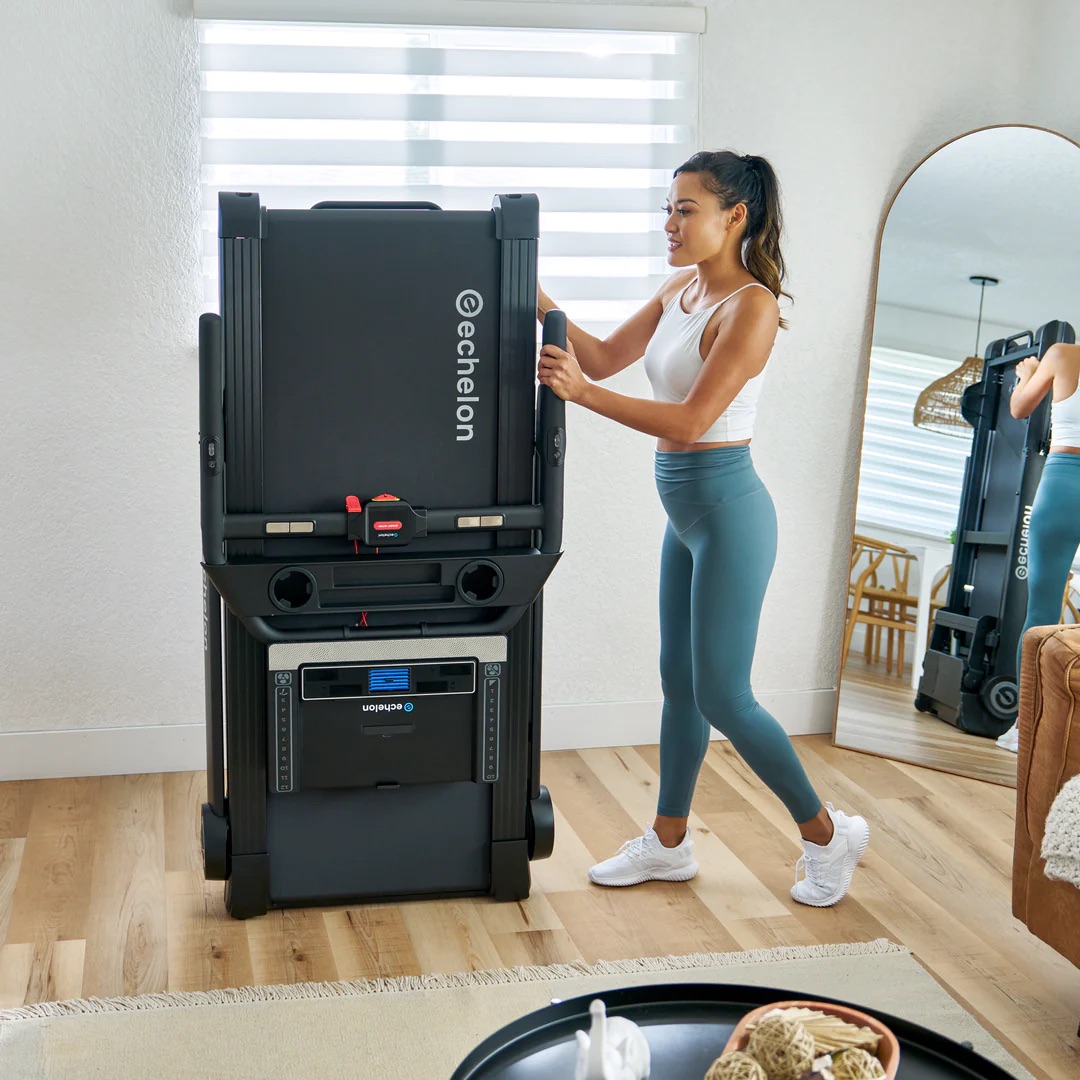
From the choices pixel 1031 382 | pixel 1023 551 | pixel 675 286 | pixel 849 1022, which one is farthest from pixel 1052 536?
pixel 849 1022

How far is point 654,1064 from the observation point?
1.18 meters

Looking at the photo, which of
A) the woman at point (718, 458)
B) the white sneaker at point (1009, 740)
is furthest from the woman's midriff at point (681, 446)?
the white sneaker at point (1009, 740)

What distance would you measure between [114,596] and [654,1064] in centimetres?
210

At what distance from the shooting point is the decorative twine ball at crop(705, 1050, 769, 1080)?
1.02 m

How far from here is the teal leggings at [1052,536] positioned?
2902mm

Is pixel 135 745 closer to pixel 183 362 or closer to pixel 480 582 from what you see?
pixel 183 362

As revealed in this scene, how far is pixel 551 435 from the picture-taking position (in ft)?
6.93

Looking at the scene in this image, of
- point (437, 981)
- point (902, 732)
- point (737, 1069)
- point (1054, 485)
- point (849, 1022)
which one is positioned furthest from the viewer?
point (902, 732)

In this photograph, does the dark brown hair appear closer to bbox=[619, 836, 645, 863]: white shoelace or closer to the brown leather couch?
the brown leather couch

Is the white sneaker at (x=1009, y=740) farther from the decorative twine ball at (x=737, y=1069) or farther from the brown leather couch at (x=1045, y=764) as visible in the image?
the decorative twine ball at (x=737, y=1069)

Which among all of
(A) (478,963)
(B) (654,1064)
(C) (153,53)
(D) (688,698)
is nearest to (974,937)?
(D) (688,698)

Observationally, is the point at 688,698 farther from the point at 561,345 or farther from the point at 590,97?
the point at 590,97

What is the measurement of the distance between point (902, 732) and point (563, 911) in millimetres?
1269

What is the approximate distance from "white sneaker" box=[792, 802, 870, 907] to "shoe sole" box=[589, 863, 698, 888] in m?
0.21
